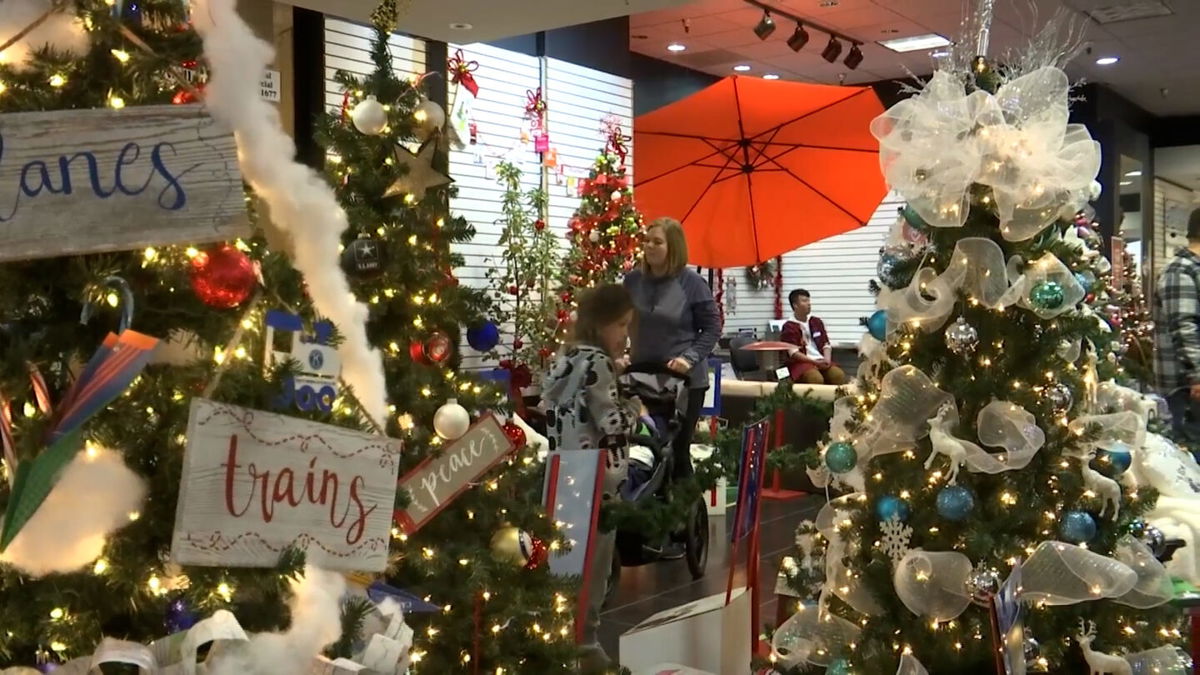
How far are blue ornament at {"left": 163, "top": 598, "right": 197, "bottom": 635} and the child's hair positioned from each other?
2.06 metres

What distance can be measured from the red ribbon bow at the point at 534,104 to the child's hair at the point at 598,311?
378 centimetres

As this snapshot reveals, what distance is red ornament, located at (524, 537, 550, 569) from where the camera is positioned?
230 centimetres

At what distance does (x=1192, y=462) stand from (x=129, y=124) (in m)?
3.85

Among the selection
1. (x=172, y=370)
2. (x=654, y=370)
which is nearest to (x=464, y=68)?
(x=654, y=370)

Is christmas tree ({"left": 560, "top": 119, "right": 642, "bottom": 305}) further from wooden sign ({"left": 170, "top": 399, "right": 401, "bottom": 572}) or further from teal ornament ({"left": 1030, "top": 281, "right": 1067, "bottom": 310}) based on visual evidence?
wooden sign ({"left": 170, "top": 399, "right": 401, "bottom": 572})

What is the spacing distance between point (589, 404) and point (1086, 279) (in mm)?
1501

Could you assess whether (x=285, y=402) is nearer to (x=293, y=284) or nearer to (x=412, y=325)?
(x=293, y=284)

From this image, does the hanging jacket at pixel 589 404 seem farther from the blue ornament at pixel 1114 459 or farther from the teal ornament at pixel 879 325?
the blue ornament at pixel 1114 459

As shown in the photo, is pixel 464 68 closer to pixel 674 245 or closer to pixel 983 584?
pixel 674 245

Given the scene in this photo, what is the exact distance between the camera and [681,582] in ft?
14.6

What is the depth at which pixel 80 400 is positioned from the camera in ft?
3.70

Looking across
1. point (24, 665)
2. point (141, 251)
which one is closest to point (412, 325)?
point (141, 251)

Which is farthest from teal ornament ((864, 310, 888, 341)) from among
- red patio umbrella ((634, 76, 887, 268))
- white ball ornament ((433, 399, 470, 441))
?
red patio umbrella ((634, 76, 887, 268))

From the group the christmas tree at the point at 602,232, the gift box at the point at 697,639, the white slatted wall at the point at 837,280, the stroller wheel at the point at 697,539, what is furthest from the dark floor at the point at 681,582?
the white slatted wall at the point at 837,280
